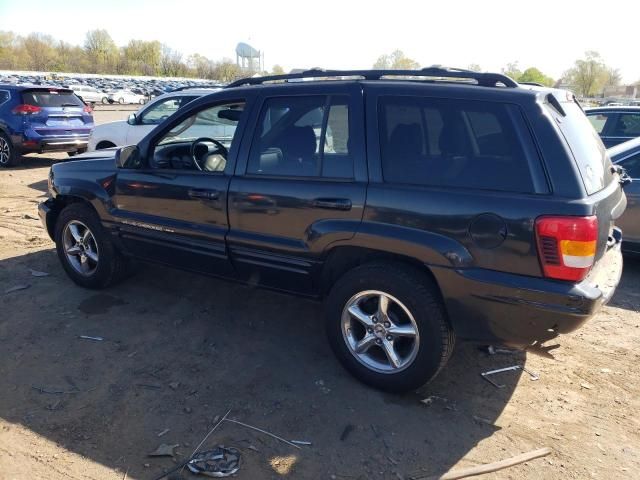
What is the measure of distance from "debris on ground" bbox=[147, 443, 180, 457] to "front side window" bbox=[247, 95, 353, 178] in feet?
5.94

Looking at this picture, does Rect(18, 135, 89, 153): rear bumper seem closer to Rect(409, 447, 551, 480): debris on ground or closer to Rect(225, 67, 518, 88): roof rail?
Rect(225, 67, 518, 88): roof rail

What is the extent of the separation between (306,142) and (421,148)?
81 cm

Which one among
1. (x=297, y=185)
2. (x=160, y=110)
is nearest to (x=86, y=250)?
(x=297, y=185)

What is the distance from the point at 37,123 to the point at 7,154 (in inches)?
40.2

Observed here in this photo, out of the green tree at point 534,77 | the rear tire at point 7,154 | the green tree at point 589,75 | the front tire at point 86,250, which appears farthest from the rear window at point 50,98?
the green tree at point 589,75

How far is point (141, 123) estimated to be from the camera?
924 centimetres

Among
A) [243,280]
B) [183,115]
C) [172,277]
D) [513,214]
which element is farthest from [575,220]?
[172,277]

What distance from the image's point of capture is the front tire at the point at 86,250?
15.0 ft

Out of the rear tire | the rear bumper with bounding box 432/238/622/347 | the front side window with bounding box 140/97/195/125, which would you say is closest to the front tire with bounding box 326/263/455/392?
the rear bumper with bounding box 432/238/622/347

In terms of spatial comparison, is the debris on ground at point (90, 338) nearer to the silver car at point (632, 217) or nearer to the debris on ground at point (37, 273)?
the debris on ground at point (37, 273)

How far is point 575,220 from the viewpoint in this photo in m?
2.57

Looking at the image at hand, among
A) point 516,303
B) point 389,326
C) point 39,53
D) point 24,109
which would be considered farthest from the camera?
point 39,53

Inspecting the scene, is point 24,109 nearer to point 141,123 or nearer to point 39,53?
point 141,123

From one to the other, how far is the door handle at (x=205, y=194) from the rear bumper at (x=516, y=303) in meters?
1.70
